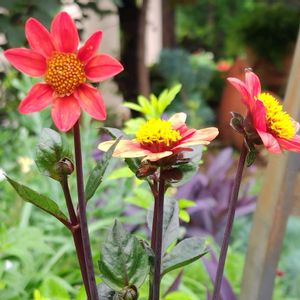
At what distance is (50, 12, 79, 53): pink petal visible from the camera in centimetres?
35

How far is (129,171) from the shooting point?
2.09ft

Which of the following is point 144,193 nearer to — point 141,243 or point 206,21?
point 141,243

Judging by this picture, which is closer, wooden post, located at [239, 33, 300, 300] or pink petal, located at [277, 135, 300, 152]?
pink petal, located at [277, 135, 300, 152]

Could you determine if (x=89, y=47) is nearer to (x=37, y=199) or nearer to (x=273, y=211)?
(x=37, y=199)

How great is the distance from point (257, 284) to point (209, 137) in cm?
38

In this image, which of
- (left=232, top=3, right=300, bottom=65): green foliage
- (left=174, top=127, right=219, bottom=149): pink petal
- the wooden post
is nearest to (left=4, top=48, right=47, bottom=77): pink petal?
(left=174, top=127, right=219, bottom=149): pink petal

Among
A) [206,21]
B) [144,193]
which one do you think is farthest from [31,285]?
[206,21]

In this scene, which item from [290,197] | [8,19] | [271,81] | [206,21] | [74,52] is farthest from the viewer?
[206,21]

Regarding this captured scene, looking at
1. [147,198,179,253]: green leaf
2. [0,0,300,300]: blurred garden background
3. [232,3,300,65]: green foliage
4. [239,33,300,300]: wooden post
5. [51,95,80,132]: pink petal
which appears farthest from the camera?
[232,3,300,65]: green foliage

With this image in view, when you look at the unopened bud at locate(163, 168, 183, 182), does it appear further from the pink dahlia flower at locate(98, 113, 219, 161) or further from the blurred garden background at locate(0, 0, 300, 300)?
the blurred garden background at locate(0, 0, 300, 300)

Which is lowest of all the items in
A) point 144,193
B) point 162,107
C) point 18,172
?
point 18,172

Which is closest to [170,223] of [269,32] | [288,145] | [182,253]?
[182,253]

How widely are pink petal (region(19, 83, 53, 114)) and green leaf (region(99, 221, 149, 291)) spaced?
106 mm

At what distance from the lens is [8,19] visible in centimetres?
156
